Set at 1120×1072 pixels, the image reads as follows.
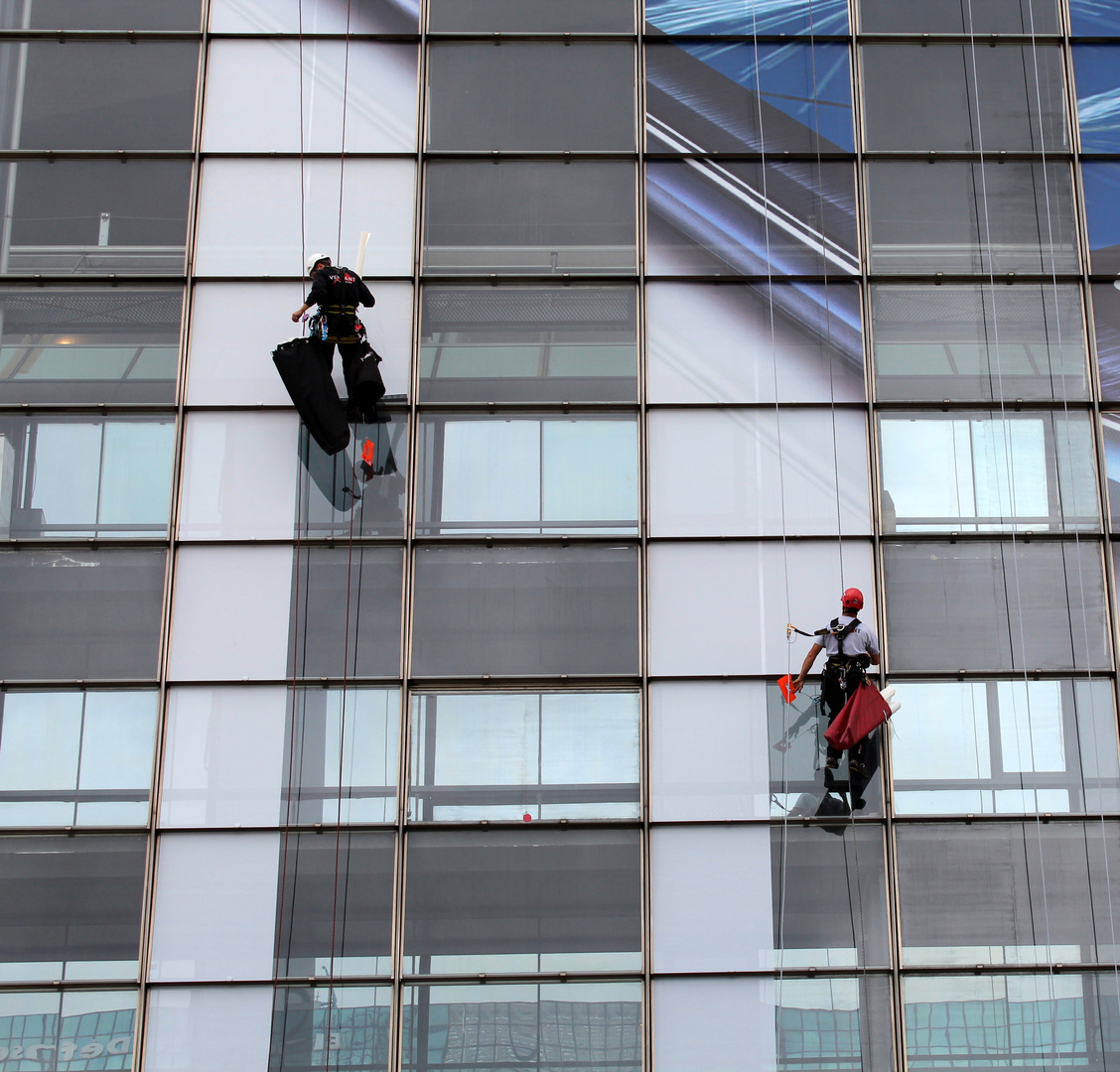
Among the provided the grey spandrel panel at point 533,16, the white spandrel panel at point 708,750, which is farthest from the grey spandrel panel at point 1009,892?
the grey spandrel panel at point 533,16

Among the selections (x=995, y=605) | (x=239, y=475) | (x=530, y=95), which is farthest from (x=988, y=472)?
(x=239, y=475)

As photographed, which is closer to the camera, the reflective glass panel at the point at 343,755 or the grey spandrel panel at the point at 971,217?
the reflective glass panel at the point at 343,755

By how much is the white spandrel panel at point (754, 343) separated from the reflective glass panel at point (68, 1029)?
7397 millimetres

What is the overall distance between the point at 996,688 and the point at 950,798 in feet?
3.68

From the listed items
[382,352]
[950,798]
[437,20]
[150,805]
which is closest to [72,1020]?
[150,805]

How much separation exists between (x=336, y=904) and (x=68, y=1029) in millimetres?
2475

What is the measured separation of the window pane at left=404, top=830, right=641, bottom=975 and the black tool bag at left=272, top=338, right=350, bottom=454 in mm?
3737

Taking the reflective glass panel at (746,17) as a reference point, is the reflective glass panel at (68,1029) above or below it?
below

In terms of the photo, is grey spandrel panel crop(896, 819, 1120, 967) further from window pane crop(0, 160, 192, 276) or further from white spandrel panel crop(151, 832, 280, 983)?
window pane crop(0, 160, 192, 276)

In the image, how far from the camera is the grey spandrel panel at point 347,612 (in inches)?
492

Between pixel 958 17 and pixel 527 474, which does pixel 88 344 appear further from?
pixel 958 17

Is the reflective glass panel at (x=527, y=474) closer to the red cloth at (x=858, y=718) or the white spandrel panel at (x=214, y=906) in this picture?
the red cloth at (x=858, y=718)

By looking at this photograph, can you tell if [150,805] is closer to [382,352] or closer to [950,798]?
[382,352]

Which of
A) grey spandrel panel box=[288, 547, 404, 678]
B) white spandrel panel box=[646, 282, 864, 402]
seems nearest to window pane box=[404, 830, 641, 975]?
grey spandrel panel box=[288, 547, 404, 678]
